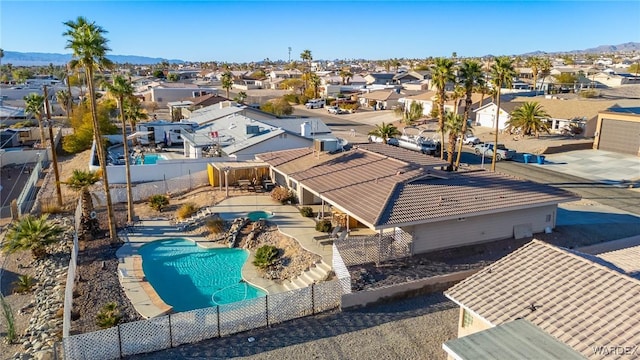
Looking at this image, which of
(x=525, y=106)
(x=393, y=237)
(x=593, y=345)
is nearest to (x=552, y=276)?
(x=593, y=345)

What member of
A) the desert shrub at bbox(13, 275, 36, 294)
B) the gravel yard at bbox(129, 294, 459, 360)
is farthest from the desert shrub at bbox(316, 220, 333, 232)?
the desert shrub at bbox(13, 275, 36, 294)

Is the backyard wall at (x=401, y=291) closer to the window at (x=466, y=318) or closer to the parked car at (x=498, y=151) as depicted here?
the window at (x=466, y=318)

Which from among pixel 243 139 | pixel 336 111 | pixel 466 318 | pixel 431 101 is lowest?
pixel 466 318

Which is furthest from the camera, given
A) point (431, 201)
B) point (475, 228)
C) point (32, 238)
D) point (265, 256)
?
point (32, 238)

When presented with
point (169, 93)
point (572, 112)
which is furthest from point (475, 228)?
point (169, 93)

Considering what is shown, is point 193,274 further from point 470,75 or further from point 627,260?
point 470,75

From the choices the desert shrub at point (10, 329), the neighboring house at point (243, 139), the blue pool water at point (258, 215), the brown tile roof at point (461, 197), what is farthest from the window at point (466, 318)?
the neighboring house at point (243, 139)
